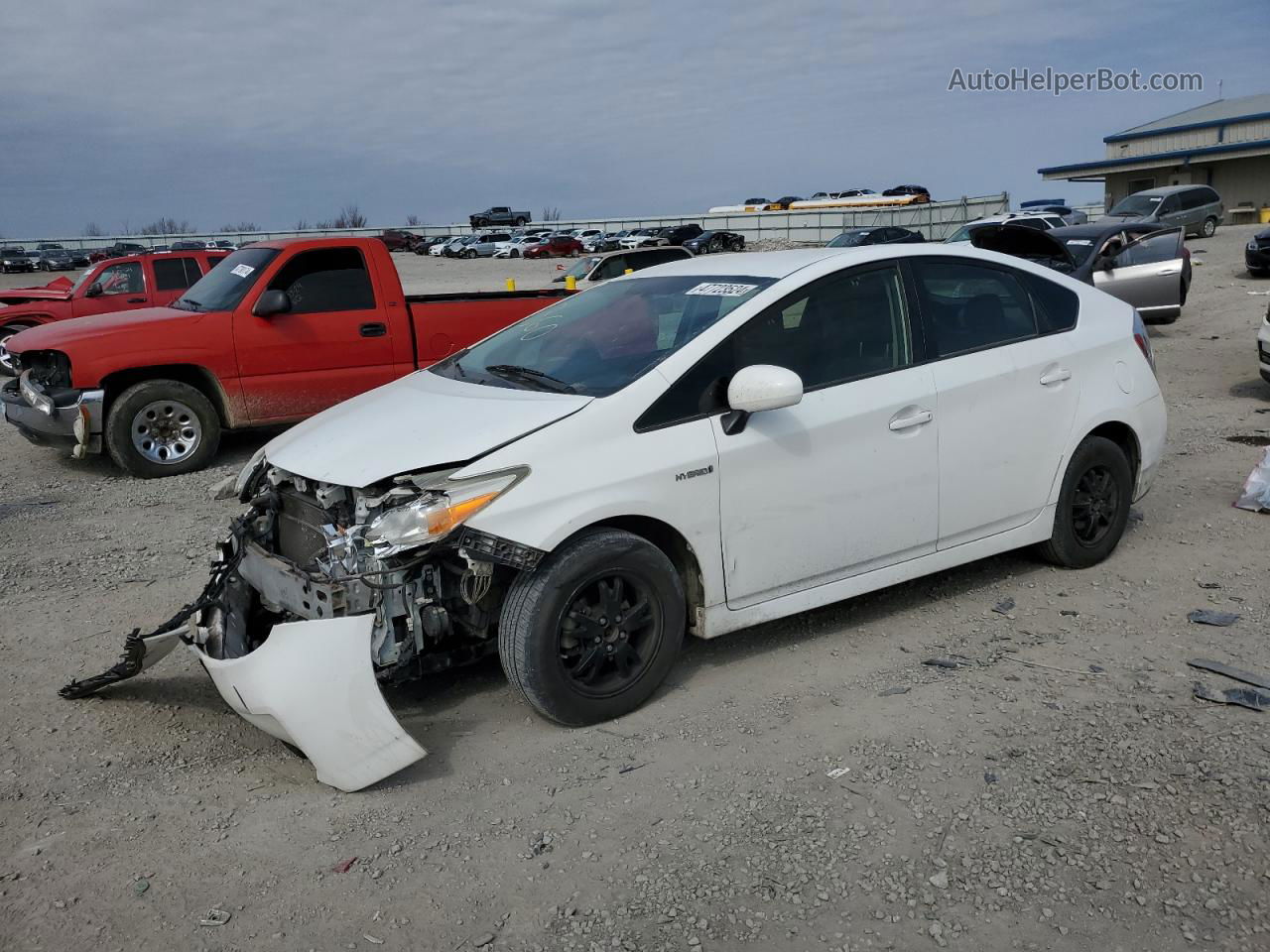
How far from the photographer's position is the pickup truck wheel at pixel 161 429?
8.70 meters

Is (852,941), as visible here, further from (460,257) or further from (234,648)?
(460,257)

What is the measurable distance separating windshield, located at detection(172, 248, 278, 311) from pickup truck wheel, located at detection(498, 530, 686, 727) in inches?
242

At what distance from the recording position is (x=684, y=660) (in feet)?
15.6

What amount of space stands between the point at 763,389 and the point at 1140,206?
2928cm

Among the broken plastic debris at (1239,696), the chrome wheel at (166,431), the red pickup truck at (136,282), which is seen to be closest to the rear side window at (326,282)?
the chrome wheel at (166,431)

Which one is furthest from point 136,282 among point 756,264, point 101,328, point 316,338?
point 756,264

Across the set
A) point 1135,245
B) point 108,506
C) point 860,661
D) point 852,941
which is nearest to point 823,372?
point 860,661

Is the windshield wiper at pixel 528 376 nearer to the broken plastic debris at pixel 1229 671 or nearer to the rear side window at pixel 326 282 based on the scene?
the broken plastic debris at pixel 1229 671

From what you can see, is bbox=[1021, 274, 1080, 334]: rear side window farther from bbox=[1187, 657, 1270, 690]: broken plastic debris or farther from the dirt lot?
bbox=[1187, 657, 1270, 690]: broken plastic debris

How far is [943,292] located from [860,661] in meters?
1.73

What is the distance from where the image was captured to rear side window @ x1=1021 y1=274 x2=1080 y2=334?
17.6ft

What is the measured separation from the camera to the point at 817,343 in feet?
15.2

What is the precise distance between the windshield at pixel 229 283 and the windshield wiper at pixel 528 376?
4970 millimetres

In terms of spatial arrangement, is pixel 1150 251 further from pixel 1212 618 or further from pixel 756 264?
pixel 756 264
